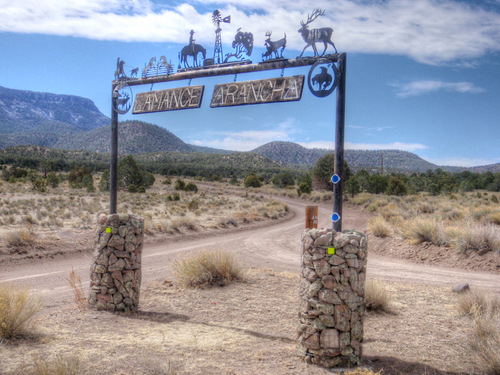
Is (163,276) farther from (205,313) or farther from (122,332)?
(122,332)

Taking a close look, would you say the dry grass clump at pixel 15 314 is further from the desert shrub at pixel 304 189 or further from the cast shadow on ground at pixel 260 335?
the desert shrub at pixel 304 189

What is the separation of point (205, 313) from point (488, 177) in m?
69.3

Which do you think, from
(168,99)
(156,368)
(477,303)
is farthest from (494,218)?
(156,368)

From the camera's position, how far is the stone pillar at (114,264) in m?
7.13

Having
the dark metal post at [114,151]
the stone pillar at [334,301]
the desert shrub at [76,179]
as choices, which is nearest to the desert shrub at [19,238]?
the dark metal post at [114,151]

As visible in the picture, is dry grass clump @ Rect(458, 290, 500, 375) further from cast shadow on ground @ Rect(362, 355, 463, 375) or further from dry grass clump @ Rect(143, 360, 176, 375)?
dry grass clump @ Rect(143, 360, 176, 375)

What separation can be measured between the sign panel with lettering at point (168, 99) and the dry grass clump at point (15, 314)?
380cm

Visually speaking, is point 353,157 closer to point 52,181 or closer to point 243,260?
point 52,181

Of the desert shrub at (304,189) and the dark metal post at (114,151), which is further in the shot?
the desert shrub at (304,189)

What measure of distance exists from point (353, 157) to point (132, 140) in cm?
→ 7470

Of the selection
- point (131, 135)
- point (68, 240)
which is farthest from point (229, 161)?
point (68, 240)

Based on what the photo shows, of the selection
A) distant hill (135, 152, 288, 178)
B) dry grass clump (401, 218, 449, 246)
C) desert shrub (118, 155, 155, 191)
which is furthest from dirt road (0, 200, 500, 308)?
distant hill (135, 152, 288, 178)

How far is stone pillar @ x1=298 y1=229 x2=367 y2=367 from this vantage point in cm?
502

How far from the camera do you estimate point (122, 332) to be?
6.21 metres
